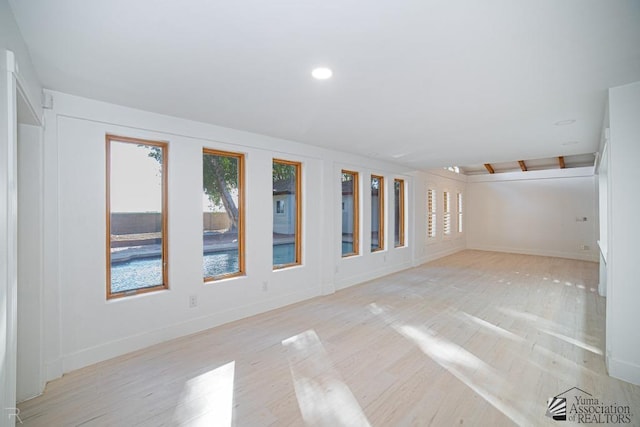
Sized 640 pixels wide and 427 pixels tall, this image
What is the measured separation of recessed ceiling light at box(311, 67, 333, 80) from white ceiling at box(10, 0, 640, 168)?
0.05m

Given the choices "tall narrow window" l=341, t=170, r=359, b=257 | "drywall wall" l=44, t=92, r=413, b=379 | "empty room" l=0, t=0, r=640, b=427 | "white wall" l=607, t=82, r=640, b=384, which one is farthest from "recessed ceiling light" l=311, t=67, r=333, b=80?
"tall narrow window" l=341, t=170, r=359, b=257

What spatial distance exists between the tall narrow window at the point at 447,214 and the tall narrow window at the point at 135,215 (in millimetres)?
7686

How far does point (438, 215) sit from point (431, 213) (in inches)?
19.1

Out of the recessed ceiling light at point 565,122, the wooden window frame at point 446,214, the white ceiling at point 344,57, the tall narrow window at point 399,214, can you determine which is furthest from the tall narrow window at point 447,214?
the white ceiling at point 344,57

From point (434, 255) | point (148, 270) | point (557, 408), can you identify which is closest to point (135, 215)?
point (148, 270)

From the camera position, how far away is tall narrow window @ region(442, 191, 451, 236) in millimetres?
8805

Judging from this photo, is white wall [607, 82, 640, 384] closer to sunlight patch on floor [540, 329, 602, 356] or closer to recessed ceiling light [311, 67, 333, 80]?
sunlight patch on floor [540, 329, 602, 356]

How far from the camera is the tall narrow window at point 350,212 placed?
5.48 m

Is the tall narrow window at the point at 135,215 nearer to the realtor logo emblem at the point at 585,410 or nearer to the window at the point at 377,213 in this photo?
the realtor logo emblem at the point at 585,410

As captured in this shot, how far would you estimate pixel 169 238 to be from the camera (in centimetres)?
316

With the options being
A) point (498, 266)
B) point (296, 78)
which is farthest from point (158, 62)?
point (498, 266)

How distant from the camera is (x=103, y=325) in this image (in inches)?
107

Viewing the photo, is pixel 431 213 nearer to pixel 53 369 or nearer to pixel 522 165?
pixel 522 165

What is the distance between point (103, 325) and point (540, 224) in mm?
10602
